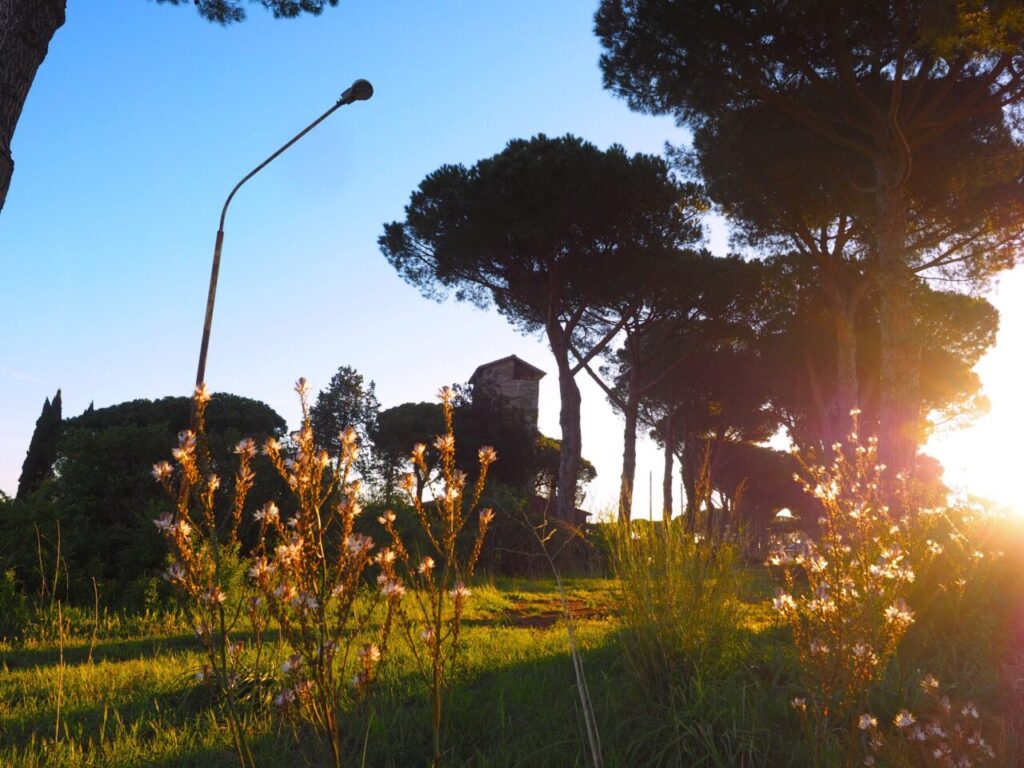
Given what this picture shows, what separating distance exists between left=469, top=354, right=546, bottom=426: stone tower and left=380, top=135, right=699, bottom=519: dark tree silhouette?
8.15 meters

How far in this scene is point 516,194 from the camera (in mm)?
18484

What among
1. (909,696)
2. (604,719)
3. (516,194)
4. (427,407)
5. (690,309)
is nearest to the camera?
(604,719)

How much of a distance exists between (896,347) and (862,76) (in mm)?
5303

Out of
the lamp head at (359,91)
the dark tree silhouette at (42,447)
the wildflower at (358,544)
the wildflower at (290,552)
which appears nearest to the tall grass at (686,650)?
the wildflower at (358,544)

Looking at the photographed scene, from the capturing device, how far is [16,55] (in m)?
5.00

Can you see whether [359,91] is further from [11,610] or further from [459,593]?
[459,593]

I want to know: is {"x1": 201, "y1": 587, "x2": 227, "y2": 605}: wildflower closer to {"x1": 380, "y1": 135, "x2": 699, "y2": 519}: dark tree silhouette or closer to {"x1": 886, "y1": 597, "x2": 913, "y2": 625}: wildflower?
{"x1": 886, "y1": 597, "x2": 913, "y2": 625}: wildflower

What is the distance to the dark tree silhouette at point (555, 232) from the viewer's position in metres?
18.4

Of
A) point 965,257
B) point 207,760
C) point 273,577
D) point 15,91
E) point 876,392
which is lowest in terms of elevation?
point 207,760

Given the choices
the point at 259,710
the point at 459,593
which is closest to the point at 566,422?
the point at 259,710

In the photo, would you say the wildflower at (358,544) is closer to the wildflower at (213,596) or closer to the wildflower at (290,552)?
the wildflower at (290,552)

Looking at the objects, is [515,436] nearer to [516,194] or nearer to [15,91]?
[516,194]

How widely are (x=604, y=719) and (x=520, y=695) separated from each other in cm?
61

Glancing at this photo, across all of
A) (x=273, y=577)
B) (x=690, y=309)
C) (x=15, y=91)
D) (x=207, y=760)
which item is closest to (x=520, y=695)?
(x=207, y=760)
